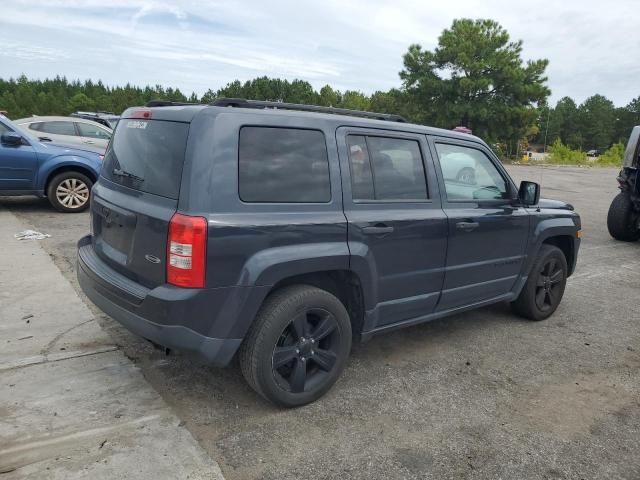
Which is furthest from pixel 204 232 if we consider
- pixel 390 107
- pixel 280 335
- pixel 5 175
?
pixel 390 107

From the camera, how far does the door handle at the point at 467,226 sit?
3.88 m

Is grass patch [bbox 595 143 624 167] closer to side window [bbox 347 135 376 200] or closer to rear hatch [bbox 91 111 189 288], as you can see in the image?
side window [bbox 347 135 376 200]

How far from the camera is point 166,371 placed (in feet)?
11.7

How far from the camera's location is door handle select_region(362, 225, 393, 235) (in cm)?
330

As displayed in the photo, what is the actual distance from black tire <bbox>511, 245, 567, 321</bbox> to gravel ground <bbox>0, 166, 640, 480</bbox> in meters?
0.13

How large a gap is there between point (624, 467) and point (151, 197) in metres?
2.94

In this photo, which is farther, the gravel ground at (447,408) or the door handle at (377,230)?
the door handle at (377,230)

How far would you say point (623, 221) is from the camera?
30.0 ft

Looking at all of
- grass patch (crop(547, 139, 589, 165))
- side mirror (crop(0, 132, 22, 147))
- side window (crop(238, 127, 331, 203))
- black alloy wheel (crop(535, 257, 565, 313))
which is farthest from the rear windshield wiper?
grass patch (crop(547, 139, 589, 165))

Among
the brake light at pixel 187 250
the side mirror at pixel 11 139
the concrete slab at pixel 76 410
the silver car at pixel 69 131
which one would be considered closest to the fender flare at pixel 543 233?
the brake light at pixel 187 250

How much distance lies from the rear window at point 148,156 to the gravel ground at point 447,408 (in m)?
1.29

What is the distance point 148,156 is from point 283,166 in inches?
31.5

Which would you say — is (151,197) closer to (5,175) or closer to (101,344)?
(101,344)

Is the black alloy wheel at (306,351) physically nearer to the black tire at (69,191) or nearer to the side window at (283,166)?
the side window at (283,166)
